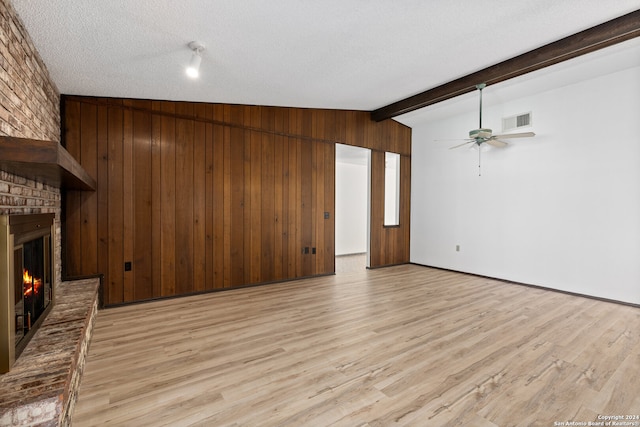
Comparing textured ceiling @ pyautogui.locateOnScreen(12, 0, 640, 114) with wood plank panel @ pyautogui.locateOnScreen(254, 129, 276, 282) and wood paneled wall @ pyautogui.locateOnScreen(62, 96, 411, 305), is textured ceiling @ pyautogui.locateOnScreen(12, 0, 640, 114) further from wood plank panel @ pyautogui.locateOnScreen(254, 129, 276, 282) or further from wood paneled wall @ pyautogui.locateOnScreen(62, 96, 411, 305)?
wood plank panel @ pyautogui.locateOnScreen(254, 129, 276, 282)

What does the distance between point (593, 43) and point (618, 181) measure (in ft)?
6.71

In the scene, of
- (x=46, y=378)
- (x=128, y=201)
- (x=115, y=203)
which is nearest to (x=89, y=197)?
(x=115, y=203)

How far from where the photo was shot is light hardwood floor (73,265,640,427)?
5.82 feet

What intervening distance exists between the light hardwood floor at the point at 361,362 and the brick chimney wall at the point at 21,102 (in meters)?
1.30

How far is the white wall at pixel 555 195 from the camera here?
12.5ft

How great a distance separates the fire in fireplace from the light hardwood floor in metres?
0.53

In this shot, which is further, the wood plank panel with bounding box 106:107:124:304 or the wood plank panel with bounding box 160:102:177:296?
the wood plank panel with bounding box 160:102:177:296

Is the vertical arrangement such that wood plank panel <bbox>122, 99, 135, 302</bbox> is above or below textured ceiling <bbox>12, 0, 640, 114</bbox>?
below

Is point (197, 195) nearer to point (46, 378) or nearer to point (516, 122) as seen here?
point (46, 378)

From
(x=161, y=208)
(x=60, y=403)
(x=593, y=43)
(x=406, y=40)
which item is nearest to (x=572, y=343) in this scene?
(x=593, y=43)

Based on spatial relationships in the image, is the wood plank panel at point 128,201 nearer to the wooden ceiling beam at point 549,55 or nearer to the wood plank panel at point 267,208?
the wood plank panel at point 267,208

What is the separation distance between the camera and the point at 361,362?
2.32m

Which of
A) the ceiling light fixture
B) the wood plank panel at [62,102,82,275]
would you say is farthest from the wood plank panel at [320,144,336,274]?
the wood plank panel at [62,102,82,275]

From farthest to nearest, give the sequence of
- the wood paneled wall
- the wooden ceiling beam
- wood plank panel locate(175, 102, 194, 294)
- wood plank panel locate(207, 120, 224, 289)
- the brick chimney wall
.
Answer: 1. wood plank panel locate(207, 120, 224, 289)
2. wood plank panel locate(175, 102, 194, 294)
3. the wood paneled wall
4. the wooden ceiling beam
5. the brick chimney wall
